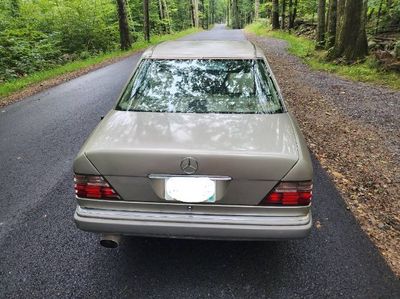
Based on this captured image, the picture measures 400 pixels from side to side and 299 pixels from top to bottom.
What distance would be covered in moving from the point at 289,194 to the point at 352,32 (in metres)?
11.1

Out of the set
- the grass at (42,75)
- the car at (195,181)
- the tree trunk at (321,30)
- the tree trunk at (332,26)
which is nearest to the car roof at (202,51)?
the car at (195,181)

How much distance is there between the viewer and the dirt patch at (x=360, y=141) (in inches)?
150

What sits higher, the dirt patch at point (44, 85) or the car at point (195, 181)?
the car at point (195, 181)

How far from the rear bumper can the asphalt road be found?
0.53 metres

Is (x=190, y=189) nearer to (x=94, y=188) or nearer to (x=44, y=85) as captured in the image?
(x=94, y=188)

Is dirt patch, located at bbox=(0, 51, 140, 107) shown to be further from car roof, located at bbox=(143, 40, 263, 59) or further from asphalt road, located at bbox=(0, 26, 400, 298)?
car roof, located at bbox=(143, 40, 263, 59)

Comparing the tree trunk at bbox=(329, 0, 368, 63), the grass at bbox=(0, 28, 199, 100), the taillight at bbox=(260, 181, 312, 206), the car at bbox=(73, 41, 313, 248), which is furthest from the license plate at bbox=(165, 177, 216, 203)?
the tree trunk at bbox=(329, 0, 368, 63)

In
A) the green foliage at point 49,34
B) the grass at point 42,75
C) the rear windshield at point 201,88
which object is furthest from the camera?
the green foliage at point 49,34

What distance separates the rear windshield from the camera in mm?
3244

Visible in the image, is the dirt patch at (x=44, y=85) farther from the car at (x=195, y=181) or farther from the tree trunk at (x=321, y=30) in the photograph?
the tree trunk at (x=321, y=30)

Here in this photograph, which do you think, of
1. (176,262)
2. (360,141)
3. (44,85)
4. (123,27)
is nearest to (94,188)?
(176,262)

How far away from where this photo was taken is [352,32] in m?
11.8

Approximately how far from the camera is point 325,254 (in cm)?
320

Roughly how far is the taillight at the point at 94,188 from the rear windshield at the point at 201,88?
88 centimetres
